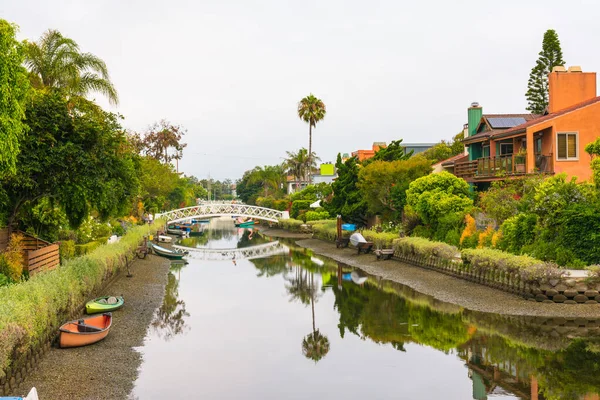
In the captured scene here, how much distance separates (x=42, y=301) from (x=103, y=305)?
694 cm

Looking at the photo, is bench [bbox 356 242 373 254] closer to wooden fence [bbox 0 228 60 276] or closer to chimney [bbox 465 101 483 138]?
chimney [bbox 465 101 483 138]

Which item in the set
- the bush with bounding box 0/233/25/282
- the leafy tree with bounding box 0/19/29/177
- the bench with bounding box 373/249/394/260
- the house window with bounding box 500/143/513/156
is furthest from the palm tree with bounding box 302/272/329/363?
the house window with bounding box 500/143/513/156

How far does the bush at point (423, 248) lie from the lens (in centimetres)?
3295

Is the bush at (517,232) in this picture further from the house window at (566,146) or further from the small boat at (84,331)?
the small boat at (84,331)

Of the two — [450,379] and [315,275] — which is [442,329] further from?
[315,275]

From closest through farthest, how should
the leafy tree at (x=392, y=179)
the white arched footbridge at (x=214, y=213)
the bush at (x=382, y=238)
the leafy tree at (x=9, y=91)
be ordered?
1. the leafy tree at (x=9, y=91)
2. the bush at (x=382, y=238)
3. the leafy tree at (x=392, y=179)
4. the white arched footbridge at (x=214, y=213)

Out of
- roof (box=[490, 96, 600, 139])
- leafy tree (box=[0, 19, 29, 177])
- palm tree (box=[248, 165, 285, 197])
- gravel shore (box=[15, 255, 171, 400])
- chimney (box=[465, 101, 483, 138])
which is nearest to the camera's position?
gravel shore (box=[15, 255, 171, 400])

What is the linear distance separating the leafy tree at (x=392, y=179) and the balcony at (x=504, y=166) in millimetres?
3651

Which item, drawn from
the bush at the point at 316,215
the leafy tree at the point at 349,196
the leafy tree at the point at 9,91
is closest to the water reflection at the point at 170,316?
the leafy tree at the point at 9,91

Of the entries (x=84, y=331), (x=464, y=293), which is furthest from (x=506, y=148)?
(x=84, y=331)

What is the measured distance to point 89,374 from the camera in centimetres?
1556

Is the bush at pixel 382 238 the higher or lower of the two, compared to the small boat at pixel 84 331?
higher

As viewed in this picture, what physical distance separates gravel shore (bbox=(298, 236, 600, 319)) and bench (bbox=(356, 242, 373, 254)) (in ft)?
3.56

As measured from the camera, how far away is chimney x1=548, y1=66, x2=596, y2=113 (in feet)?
133
